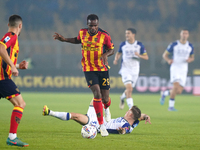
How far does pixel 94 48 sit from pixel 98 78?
55 centimetres

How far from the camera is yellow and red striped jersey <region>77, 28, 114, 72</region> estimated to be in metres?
6.47

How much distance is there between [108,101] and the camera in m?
7.00

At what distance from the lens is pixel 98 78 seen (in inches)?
258

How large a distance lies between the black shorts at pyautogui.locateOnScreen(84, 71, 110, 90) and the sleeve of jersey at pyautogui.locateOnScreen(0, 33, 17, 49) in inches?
72.1

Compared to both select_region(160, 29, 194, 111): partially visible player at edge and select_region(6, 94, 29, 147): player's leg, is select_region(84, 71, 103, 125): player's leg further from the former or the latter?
select_region(160, 29, 194, 111): partially visible player at edge

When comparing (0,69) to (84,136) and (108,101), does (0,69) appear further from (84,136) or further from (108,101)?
(108,101)

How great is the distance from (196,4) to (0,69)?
71.5 ft

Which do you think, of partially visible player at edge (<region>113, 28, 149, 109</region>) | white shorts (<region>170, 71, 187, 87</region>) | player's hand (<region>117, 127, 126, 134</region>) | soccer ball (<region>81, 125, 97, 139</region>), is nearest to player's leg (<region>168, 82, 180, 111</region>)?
white shorts (<region>170, 71, 187, 87</region>)

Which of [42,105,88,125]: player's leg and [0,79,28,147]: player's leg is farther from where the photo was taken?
[42,105,88,125]: player's leg

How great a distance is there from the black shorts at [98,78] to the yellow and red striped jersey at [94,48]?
0.25 feet

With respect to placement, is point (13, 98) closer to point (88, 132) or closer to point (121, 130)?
point (88, 132)

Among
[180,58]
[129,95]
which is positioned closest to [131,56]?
[129,95]

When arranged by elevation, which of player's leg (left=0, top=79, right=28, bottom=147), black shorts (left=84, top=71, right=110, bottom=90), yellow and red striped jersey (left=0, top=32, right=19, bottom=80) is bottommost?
player's leg (left=0, top=79, right=28, bottom=147)

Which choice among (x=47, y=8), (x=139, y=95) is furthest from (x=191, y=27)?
(x=47, y=8)
